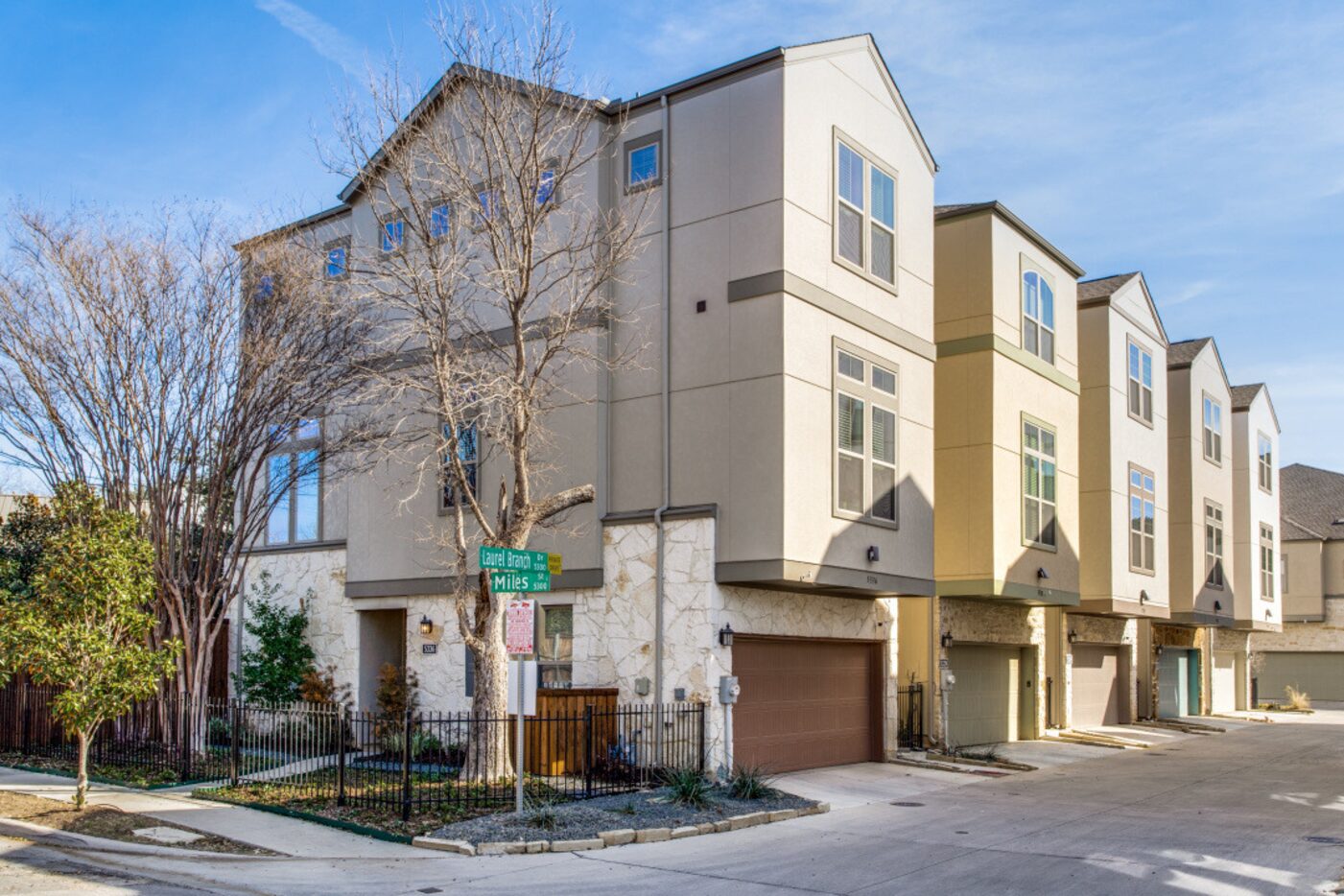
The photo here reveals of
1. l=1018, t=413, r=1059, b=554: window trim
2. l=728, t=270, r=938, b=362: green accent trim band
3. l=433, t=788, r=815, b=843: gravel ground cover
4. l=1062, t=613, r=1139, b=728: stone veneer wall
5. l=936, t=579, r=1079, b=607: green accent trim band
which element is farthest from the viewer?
l=1062, t=613, r=1139, b=728: stone veneer wall

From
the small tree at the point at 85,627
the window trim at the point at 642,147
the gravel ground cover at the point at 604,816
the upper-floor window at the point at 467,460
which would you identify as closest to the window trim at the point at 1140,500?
the window trim at the point at 642,147

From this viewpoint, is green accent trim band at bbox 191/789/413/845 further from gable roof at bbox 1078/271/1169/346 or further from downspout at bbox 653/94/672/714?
gable roof at bbox 1078/271/1169/346

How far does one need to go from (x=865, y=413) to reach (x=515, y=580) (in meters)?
7.10

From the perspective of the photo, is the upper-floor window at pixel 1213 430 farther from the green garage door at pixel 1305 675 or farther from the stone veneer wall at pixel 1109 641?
the green garage door at pixel 1305 675

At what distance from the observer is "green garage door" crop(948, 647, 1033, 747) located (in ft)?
81.0

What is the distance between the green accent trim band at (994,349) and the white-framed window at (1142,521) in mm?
5620

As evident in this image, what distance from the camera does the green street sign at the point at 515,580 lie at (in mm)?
14180

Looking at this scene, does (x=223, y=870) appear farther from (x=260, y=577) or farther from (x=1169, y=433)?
(x=1169, y=433)

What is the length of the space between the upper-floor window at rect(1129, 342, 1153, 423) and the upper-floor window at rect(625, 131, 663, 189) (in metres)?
15.4

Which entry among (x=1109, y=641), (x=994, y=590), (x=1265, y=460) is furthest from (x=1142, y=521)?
(x=1265, y=460)

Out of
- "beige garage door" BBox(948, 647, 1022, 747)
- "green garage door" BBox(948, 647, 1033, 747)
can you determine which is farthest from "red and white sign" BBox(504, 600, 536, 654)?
"beige garage door" BBox(948, 647, 1022, 747)

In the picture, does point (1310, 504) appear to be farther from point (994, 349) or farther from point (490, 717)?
point (490, 717)

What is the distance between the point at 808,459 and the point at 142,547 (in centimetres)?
877

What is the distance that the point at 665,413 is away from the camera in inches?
733
